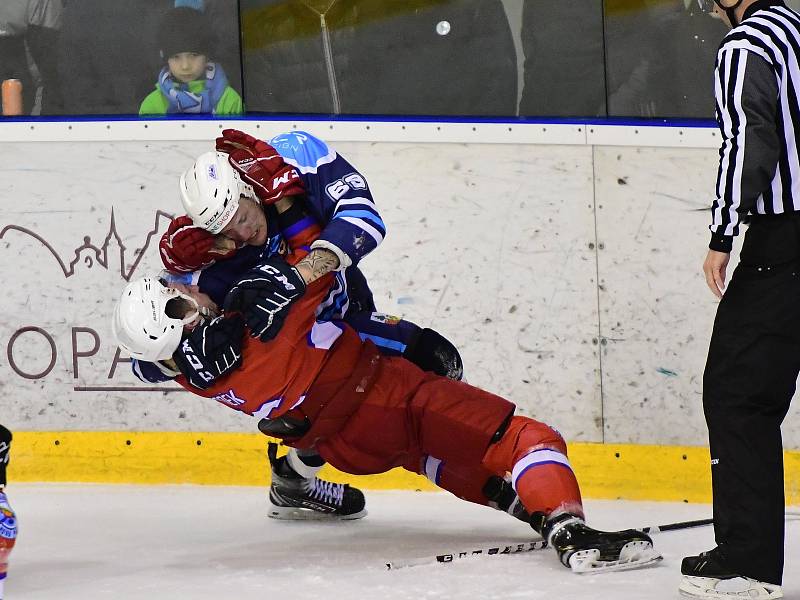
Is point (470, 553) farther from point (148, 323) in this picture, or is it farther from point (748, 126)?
point (748, 126)

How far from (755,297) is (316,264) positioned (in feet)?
3.23

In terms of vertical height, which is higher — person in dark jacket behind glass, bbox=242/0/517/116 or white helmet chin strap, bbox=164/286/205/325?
person in dark jacket behind glass, bbox=242/0/517/116

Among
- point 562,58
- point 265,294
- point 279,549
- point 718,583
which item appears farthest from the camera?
point 562,58

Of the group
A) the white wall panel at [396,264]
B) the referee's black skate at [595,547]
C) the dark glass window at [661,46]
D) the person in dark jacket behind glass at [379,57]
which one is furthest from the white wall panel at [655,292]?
the referee's black skate at [595,547]

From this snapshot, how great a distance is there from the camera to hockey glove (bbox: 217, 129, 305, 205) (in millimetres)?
2932

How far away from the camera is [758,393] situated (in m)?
2.40

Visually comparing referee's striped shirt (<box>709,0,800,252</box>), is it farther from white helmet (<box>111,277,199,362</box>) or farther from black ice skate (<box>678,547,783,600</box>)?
white helmet (<box>111,277,199,362</box>)

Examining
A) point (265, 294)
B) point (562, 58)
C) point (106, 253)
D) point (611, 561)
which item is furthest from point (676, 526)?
point (106, 253)

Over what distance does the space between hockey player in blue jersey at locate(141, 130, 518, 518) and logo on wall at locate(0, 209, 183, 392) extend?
105 cm

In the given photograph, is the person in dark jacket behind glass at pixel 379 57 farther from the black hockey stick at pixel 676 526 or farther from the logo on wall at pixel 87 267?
the black hockey stick at pixel 676 526

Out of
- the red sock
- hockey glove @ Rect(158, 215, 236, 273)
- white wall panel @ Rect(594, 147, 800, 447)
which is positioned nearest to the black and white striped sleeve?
the red sock

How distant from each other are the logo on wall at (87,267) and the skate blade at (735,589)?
210 centimetres

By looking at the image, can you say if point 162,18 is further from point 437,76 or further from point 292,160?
point 292,160

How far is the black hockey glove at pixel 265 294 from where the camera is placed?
2.72 m
